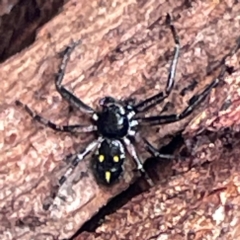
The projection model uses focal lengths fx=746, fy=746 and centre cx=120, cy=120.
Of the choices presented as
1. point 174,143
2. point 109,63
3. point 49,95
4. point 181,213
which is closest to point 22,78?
point 49,95

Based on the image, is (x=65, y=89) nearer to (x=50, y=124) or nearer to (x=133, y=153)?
(x=50, y=124)

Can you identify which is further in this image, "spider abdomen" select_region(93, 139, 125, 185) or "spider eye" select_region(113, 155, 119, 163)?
"spider eye" select_region(113, 155, 119, 163)

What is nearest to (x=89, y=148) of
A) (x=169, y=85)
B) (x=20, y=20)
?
(x=169, y=85)

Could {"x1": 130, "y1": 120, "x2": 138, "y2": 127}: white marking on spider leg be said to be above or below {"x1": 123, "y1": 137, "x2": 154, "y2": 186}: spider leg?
above

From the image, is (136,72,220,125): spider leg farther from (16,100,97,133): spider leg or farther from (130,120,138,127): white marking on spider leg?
(16,100,97,133): spider leg

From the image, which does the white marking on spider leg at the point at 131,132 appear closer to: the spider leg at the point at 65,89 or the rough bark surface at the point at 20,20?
the spider leg at the point at 65,89

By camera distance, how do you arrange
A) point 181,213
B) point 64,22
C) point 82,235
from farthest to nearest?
point 64,22, point 82,235, point 181,213

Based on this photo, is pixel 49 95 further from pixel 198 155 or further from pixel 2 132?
pixel 198 155

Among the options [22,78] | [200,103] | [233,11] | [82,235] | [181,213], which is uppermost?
[22,78]

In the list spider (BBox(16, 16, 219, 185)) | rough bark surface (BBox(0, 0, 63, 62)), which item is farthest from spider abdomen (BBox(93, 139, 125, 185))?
rough bark surface (BBox(0, 0, 63, 62))
